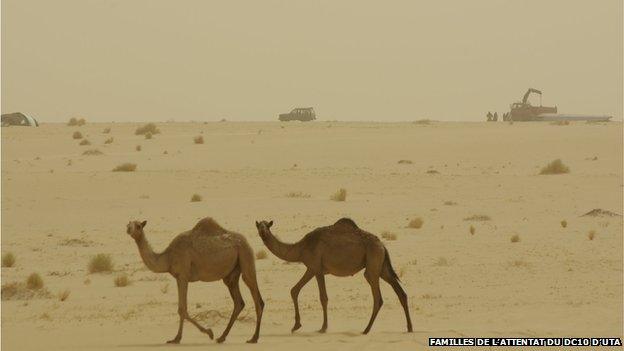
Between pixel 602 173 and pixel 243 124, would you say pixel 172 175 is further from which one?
pixel 243 124

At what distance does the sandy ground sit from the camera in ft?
52.3

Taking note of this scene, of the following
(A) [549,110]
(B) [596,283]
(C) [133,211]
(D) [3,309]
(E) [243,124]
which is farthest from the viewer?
(A) [549,110]

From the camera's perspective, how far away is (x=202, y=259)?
1372 centimetres

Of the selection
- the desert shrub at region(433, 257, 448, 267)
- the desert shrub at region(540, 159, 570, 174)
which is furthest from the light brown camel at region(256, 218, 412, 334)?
the desert shrub at region(540, 159, 570, 174)

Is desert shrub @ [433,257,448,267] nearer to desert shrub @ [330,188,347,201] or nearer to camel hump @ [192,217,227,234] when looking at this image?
camel hump @ [192,217,227,234]

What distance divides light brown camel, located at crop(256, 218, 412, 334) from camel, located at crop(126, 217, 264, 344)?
860mm

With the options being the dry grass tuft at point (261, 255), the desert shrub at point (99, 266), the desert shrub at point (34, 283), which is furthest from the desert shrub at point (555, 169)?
the desert shrub at point (34, 283)

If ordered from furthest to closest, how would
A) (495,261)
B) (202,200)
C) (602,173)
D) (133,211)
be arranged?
(602,173)
(202,200)
(133,211)
(495,261)

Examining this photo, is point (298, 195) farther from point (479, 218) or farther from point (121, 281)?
point (121, 281)

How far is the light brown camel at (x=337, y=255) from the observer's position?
14734 mm

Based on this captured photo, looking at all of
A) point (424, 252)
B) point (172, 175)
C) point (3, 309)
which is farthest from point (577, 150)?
point (3, 309)

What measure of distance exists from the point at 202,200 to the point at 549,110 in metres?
47.9

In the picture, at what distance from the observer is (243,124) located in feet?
213

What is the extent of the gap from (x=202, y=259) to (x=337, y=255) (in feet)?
5.76
